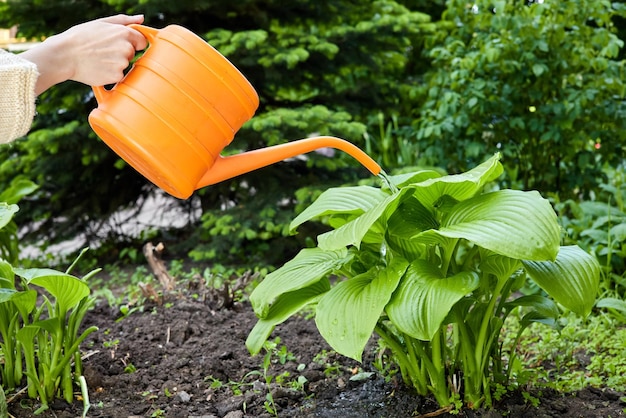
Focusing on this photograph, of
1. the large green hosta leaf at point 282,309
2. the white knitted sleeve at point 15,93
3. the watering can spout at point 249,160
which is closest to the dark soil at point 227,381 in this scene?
the large green hosta leaf at point 282,309

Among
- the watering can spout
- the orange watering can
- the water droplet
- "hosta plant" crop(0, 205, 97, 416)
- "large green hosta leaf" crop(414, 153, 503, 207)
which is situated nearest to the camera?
the orange watering can

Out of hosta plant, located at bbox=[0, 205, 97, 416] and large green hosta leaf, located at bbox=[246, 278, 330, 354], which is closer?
large green hosta leaf, located at bbox=[246, 278, 330, 354]

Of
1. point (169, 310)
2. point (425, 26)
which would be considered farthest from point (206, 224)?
point (425, 26)

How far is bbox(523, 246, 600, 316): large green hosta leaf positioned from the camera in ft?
5.71

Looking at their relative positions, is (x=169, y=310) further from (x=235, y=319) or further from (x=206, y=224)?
(x=206, y=224)

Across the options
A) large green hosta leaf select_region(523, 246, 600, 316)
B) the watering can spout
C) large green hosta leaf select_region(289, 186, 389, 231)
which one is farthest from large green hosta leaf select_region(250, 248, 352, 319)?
large green hosta leaf select_region(523, 246, 600, 316)

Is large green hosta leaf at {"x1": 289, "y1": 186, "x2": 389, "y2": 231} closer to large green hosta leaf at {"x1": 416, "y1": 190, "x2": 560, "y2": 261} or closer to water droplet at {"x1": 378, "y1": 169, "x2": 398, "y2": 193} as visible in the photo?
water droplet at {"x1": 378, "y1": 169, "x2": 398, "y2": 193}

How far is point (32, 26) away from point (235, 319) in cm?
249

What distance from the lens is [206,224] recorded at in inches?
150

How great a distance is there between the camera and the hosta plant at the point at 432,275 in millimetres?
1609

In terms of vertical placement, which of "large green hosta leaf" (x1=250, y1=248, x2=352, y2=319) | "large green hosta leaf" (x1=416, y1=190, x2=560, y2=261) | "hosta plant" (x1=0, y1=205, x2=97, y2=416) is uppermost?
"large green hosta leaf" (x1=416, y1=190, x2=560, y2=261)

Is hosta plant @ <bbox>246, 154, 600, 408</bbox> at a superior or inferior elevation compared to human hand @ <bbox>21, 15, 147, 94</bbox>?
inferior

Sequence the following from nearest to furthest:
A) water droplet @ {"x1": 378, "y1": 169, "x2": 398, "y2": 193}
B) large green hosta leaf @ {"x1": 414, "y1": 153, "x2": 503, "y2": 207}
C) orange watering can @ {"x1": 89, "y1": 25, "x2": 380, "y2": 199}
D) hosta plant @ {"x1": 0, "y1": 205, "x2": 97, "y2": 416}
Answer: orange watering can @ {"x1": 89, "y1": 25, "x2": 380, "y2": 199} → large green hosta leaf @ {"x1": 414, "y1": 153, "x2": 503, "y2": 207} → water droplet @ {"x1": 378, "y1": 169, "x2": 398, "y2": 193} → hosta plant @ {"x1": 0, "y1": 205, "x2": 97, "y2": 416}

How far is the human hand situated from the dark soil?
104 centimetres
